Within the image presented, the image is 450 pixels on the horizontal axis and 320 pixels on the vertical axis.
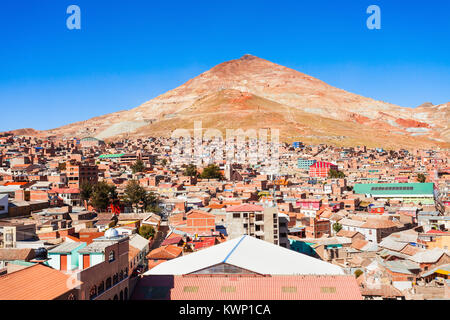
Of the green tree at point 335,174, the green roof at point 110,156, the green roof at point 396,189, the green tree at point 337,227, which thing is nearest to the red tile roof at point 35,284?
the green tree at point 337,227

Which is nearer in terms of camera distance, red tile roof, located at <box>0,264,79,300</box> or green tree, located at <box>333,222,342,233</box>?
red tile roof, located at <box>0,264,79,300</box>

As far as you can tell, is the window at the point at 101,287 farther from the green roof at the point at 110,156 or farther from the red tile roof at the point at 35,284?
the green roof at the point at 110,156

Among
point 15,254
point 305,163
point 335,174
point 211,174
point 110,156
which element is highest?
point 110,156

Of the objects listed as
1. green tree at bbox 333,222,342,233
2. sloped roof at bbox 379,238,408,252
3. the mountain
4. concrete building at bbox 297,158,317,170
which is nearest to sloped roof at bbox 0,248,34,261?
sloped roof at bbox 379,238,408,252

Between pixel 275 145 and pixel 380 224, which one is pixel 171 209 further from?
pixel 275 145

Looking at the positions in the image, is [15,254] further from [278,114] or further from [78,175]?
[278,114]

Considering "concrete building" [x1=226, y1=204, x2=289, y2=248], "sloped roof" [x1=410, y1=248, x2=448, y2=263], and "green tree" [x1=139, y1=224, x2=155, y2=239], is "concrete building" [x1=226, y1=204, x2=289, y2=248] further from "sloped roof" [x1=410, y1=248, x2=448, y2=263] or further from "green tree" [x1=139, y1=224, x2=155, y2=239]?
"sloped roof" [x1=410, y1=248, x2=448, y2=263]

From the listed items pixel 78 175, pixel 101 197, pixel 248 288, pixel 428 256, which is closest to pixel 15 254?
pixel 248 288
